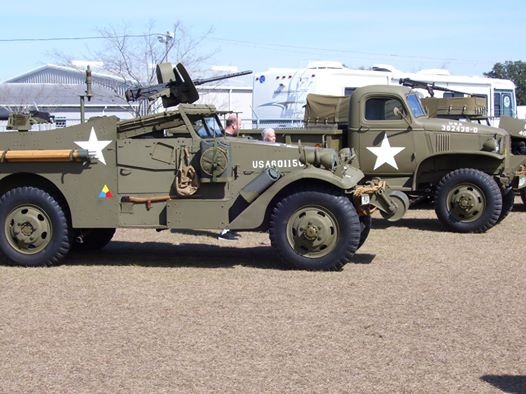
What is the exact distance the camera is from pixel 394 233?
464 inches

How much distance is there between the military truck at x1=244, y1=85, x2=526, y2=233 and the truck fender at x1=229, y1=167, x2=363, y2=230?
3721 millimetres

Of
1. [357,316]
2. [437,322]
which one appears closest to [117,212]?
[357,316]

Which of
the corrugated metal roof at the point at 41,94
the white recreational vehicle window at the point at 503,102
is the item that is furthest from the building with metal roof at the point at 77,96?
the white recreational vehicle window at the point at 503,102

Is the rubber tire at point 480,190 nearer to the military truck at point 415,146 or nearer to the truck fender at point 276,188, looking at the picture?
the military truck at point 415,146

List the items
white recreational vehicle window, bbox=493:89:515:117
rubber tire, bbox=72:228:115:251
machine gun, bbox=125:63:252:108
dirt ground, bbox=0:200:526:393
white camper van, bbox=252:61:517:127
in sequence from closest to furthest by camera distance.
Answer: dirt ground, bbox=0:200:526:393 → machine gun, bbox=125:63:252:108 → rubber tire, bbox=72:228:115:251 → white camper van, bbox=252:61:517:127 → white recreational vehicle window, bbox=493:89:515:117

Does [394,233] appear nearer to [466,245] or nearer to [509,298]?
[466,245]

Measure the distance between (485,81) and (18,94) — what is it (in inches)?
1052

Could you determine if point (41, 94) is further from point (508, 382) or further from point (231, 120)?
point (508, 382)

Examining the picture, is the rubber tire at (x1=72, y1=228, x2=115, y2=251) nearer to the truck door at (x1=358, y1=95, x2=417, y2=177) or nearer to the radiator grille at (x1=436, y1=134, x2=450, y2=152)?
the truck door at (x1=358, y1=95, x2=417, y2=177)

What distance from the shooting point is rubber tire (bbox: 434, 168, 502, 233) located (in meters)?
11.6

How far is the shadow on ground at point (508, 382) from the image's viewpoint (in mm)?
4857

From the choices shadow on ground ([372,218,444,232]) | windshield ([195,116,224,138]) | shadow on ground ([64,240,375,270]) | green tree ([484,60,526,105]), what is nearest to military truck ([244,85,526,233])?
shadow on ground ([372,218,444,232])

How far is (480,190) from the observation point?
1177cm

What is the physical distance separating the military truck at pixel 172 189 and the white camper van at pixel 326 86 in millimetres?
10172
